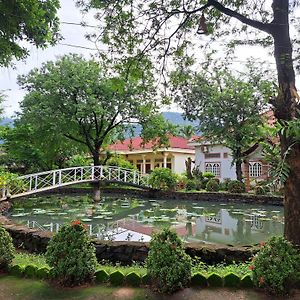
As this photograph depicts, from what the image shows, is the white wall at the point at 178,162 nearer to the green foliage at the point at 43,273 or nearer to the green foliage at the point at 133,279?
the green foliage at the point at 43,273

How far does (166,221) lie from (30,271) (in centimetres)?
669

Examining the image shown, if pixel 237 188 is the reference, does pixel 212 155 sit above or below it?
above

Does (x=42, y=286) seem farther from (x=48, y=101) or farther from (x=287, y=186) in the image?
(x=48, y=101)

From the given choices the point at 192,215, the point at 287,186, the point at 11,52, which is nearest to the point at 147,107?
the point at 11,52

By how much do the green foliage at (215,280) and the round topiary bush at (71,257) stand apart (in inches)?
50.7

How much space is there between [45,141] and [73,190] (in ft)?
12.9

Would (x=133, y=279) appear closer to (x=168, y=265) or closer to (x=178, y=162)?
(x=168, y=265)

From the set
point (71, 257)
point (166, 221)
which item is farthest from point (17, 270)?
point (166, 221)

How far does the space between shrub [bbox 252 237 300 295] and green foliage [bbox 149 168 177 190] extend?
1528 cm

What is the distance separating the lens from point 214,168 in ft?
78.5

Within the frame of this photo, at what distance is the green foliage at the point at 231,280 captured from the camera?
367 cm

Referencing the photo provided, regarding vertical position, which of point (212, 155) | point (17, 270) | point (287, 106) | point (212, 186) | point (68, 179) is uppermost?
point (212, 155)

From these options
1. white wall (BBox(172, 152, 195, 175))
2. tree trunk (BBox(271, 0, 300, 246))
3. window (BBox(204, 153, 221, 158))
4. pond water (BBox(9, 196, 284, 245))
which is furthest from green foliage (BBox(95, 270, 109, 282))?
white wall (BBox(172, 152, 195, 175))

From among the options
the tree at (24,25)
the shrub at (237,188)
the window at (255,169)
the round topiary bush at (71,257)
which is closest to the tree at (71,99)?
the shrub at (237,188)
